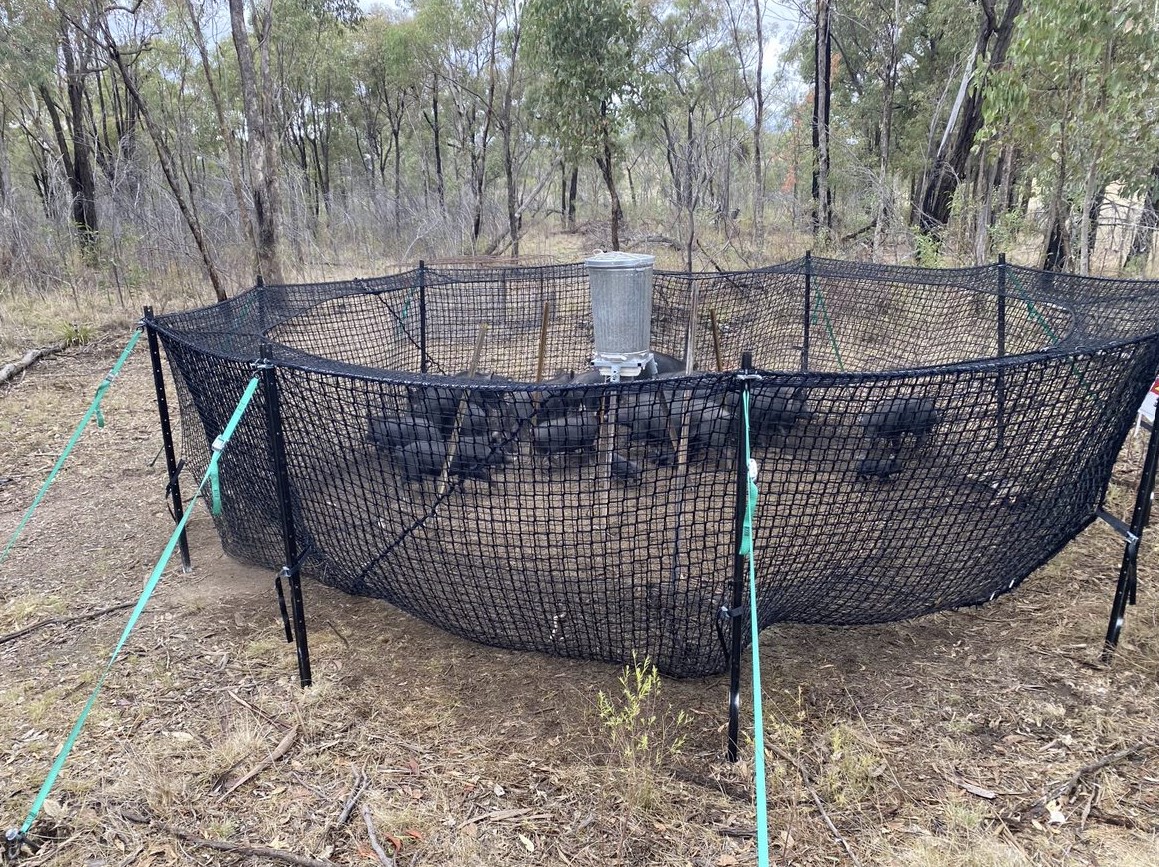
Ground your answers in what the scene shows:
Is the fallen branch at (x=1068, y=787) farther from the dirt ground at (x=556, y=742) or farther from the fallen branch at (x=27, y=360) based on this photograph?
the fallen branch at (x=27, y=360)

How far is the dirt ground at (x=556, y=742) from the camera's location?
6.98ft

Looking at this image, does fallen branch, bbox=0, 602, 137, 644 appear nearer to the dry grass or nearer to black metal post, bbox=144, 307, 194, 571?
the dry grass

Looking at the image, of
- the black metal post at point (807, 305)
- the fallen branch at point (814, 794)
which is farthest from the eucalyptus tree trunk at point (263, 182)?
the fallen branch at point (814, 794)

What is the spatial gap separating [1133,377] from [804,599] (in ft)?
4.57

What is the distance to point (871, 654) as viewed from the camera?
2955mm

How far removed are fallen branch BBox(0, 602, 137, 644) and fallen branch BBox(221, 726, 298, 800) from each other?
1359mm

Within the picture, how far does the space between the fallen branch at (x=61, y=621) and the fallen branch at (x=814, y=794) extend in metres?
2.79

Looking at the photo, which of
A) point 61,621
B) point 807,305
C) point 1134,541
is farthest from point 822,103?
point 61,621

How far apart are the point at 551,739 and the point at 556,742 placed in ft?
0.07

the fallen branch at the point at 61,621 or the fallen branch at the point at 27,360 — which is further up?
the fallen branch at the point at 27,360

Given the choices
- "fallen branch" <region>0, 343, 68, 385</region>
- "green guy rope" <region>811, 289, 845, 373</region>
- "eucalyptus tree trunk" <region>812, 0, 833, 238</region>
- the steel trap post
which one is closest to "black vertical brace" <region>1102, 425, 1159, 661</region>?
the steel trap post

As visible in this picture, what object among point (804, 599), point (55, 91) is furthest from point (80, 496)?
point (55, 91)

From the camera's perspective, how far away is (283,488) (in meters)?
2.61

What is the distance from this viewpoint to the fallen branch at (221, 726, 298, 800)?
2.31 metres
